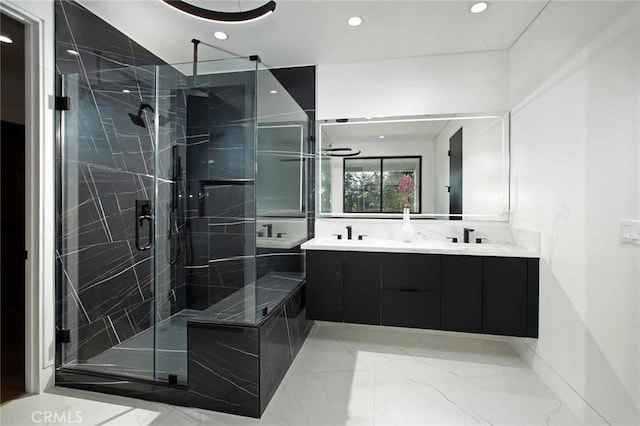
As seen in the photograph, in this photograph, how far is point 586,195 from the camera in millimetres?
1689

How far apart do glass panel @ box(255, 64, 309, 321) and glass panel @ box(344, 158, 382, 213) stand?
428 mm

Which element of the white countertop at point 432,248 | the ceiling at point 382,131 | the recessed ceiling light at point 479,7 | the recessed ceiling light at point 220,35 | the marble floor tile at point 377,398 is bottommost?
the marble floor tile at point 377,398

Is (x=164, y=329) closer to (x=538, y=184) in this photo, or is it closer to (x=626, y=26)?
(x=538, y=184)

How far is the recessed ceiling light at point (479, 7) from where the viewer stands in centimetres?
210

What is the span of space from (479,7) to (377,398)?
9.03 ft

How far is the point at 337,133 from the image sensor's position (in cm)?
302

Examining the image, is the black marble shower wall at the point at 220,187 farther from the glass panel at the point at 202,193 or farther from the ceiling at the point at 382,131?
the ceiling at the point at 382,131

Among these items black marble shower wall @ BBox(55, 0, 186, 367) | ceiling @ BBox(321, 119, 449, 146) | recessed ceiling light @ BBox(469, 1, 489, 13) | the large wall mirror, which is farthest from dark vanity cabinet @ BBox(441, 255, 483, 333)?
black marble shower wall @ BBox(55, 0, 186, 367)

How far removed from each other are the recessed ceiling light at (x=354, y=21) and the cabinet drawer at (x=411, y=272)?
1.82 meters

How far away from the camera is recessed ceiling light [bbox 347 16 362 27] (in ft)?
7.46

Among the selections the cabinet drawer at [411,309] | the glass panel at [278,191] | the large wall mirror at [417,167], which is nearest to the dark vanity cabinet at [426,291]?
the cabinet drawer at [411,309]

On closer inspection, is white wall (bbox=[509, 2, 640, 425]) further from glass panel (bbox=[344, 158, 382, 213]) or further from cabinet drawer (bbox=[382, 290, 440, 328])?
glass panel (bbox=[344, 158, 382, 213])

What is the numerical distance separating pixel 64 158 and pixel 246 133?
1252 mm

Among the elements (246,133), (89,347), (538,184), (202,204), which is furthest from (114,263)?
(538,184)
